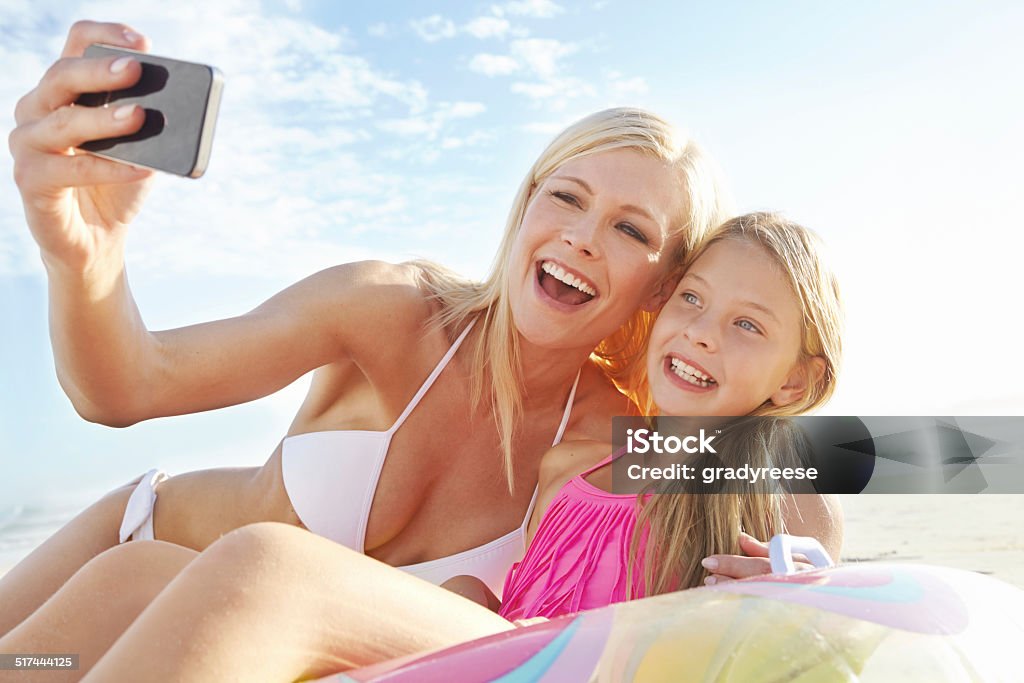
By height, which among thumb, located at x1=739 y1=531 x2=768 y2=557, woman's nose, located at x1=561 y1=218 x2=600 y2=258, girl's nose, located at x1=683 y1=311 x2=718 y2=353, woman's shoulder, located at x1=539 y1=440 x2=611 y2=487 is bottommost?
thumb, located at x1=739 y1=531 x2=768 y2=557

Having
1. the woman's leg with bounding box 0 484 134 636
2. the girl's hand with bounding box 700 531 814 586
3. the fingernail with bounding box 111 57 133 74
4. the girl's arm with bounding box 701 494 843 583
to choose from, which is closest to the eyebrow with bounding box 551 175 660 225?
the girl's arm with bounding box 701 494 843 583

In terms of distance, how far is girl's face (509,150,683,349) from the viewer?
260cm

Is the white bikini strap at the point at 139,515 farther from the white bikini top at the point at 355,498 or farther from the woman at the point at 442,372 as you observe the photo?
the white bikini top at the point at 355,498

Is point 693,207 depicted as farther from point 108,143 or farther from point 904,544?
point 904,544

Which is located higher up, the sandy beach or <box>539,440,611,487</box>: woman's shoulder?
the sandy beach

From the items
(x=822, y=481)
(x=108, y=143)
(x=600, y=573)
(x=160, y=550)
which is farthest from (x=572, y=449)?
(x=108, y=143)

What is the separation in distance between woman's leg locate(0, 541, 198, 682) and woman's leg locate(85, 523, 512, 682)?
0.45 m

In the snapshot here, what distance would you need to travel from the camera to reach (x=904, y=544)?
6828 millimetres

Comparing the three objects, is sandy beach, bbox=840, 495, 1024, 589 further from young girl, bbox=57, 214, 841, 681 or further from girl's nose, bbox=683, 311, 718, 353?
girl's nose, bbox=683, 311, 718, 353

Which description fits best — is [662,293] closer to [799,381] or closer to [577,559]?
[799,381]

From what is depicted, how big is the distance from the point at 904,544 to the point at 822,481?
4.85m

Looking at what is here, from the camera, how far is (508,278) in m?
2.81

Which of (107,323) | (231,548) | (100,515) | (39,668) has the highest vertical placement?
(107,323)

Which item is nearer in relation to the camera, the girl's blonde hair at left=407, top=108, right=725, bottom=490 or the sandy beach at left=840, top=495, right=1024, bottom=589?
the girl's blonde hair at left=407, top=108, right=725, bottom=490
